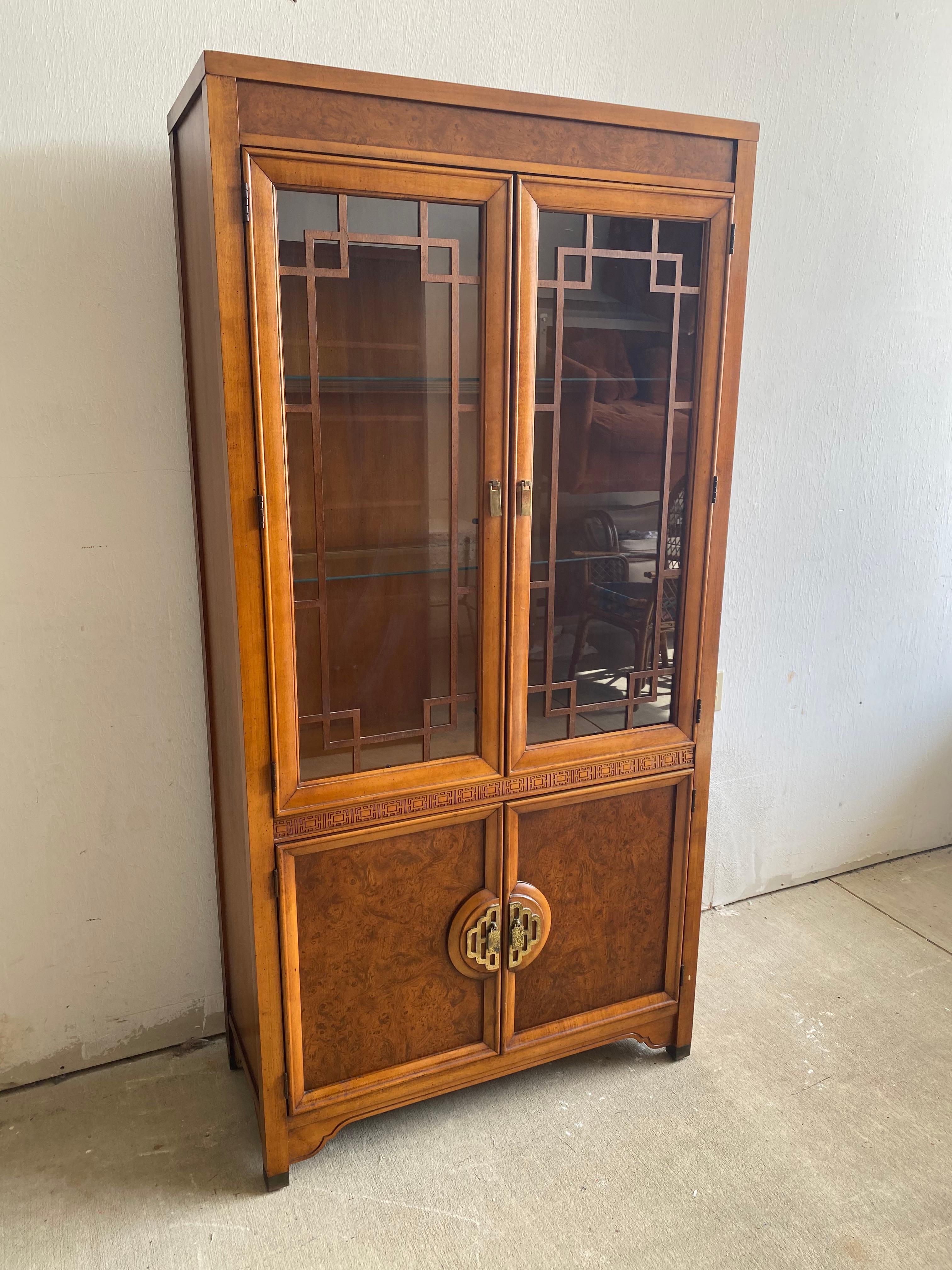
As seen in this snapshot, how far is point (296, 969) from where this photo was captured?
1.44 m

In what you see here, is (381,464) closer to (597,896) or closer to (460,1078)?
(597,896)

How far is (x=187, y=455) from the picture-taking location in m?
1.60

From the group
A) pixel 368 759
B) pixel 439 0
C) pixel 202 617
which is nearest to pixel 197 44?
pixel 439 0

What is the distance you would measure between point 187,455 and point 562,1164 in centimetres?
137

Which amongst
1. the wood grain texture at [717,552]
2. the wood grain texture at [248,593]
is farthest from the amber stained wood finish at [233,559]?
the wood grain texture at [717,552]

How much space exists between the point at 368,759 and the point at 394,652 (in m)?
0.17

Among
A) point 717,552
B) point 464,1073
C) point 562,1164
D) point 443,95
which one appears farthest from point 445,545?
point 562,1164

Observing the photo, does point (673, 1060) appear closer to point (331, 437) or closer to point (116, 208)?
point (331, 437)

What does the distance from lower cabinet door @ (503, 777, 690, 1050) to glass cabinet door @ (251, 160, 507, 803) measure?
21cm

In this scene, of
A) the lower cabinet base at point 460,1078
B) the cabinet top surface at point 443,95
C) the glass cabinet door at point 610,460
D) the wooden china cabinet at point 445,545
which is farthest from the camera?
the lower cabinet base at point 460,1078

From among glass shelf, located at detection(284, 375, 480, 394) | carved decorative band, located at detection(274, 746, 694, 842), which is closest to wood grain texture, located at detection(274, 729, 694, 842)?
carved decorative band, located at detection(274, 746, 694, 842)

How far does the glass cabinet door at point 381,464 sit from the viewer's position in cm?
124

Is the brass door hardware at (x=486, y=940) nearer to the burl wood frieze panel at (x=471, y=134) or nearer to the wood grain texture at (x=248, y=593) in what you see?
the wood grain texture at (x=248, y=593)

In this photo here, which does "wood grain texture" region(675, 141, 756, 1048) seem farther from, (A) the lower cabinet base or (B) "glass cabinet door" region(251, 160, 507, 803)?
(B) "glass cabinet door" region(251, 160, 507, 803)
